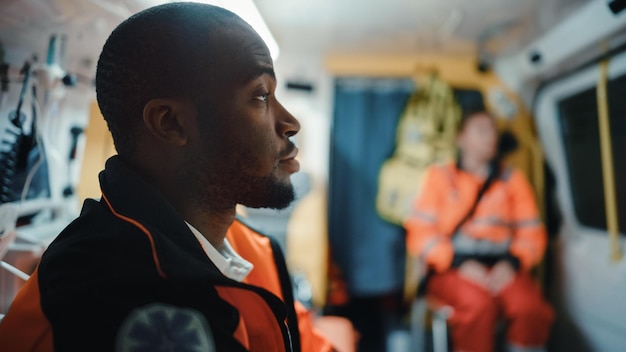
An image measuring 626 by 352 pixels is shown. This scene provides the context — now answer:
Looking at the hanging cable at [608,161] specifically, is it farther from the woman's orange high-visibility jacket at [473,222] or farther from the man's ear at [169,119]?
the man's ear at [169,119]

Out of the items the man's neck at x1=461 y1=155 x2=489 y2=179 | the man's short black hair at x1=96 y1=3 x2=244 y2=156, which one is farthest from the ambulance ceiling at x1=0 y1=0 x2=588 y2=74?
the man's neck at x1=461 y1=155 x2=489 y2=179

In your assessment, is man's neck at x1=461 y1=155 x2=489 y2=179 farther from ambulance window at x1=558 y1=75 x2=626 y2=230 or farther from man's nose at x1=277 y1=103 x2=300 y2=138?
man's nose at x1=277 y1=103 x2=300 y2=138

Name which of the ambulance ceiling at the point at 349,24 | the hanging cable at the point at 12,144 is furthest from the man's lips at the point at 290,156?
the hanging cable at the point at 12,144

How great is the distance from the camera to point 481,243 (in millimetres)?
2309

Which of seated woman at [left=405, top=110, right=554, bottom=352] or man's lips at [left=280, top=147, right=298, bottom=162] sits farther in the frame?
seated woman at [left=405, top=110, right=554, bottom=352]

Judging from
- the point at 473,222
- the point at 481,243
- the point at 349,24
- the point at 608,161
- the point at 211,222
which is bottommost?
the point at 481,243

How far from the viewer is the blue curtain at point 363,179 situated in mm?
2797

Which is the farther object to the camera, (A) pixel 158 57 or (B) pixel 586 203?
(B) pixel 586 203

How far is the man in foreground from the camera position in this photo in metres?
0.55

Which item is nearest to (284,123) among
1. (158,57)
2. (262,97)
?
(262,97)

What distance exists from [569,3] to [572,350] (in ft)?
6.34

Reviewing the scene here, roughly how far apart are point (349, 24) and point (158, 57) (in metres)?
1.81

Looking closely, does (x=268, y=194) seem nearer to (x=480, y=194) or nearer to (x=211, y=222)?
(x=211, y=222)

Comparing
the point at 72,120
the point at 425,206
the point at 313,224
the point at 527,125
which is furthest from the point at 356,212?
the point at 72,120
